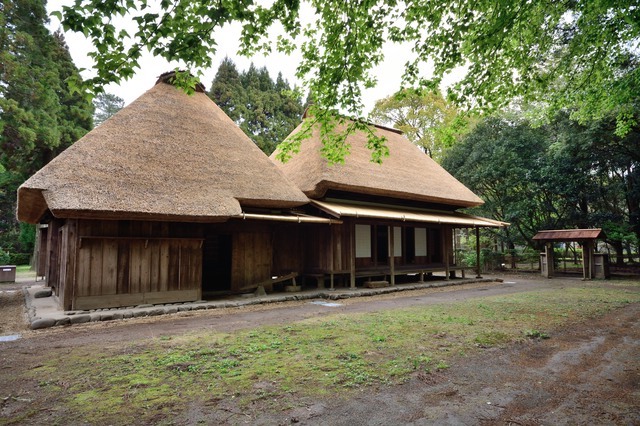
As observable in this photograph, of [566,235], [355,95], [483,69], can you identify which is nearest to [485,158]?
[566,235]

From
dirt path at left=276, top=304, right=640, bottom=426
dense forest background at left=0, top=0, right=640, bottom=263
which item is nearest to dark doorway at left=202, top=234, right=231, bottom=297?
dense forest background at left=0, top=0, right=640, bottom=263

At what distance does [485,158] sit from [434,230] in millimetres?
7629

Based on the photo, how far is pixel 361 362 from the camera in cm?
451

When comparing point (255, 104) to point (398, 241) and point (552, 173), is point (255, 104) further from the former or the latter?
point (552, 173)

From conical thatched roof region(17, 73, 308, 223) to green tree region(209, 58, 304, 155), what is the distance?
14009mm

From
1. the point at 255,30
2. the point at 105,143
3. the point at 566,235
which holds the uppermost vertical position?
the point at 255,30

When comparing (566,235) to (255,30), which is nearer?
(255,30)

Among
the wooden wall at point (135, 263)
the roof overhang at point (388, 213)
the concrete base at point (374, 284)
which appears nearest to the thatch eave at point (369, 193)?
the roof overhang at point (388, 213)

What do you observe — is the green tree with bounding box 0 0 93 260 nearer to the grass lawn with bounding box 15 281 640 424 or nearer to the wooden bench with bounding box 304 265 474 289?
the wooden bench with bounding box 304 265 474 289

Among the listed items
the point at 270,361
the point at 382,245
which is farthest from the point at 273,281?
the point at 270,361

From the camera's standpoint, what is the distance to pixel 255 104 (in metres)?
27.4

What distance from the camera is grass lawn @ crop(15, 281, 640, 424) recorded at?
351 cm

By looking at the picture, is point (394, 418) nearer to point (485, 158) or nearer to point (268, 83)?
point (485, 158)

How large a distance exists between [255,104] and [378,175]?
16.9 meters
